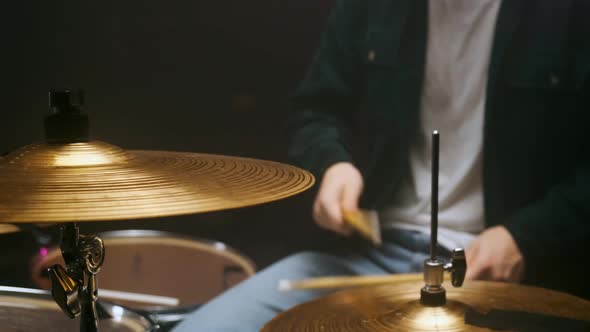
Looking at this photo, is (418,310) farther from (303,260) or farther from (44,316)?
(303,260)

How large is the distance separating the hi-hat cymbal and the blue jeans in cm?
39

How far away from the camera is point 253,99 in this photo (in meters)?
1.55

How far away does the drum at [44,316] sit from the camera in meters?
0.84

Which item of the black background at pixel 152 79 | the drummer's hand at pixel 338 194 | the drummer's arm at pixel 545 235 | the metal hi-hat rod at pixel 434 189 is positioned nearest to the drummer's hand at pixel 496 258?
the drummer's arm at pixel 545 235

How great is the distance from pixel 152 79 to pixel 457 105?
2.40 feet

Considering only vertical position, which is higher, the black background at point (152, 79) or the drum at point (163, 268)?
the black background at point (152, 79)

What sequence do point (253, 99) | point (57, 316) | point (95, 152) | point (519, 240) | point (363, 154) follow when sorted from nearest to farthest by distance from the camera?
point (95, 152), point (57, 316), point (519, 240), point (363, 154), point (253, 99)

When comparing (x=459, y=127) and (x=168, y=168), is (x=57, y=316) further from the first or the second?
(x=459, y=127)

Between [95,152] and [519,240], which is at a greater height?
[95,152]

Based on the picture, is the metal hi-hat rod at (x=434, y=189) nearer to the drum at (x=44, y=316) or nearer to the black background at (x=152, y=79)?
the drum at (x=44, y=316)

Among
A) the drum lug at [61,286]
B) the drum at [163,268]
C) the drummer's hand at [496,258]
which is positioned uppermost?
the drum lug at [61,286]

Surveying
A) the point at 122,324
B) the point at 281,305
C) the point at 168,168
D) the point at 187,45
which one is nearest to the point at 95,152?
the point at 168,168

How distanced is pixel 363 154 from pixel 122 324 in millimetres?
687

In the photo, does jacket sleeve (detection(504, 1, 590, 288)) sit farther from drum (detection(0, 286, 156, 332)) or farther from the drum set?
drum (detection(0, 286, 156, 332))
